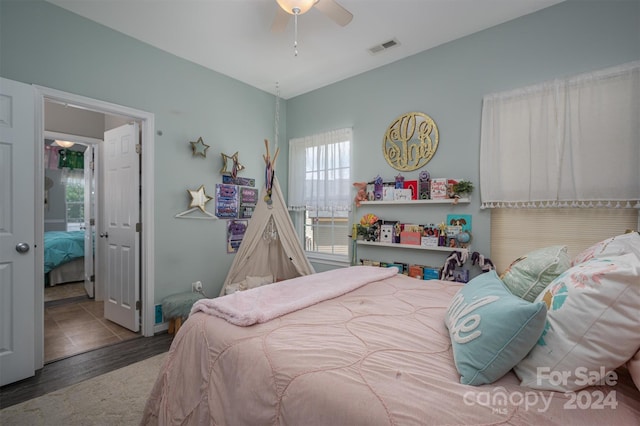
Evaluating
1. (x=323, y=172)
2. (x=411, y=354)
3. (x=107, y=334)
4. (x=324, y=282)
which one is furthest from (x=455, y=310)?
(x=107, y=334)

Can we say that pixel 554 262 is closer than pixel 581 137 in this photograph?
Yes

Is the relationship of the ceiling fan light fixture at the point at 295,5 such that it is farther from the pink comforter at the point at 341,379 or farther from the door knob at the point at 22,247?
the door knob at the point at 22,247

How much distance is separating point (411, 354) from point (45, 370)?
9.35 feet

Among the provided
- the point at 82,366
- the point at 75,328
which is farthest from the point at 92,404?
the point at 75,328

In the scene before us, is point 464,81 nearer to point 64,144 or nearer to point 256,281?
point 256,281

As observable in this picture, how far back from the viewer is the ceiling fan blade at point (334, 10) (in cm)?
199

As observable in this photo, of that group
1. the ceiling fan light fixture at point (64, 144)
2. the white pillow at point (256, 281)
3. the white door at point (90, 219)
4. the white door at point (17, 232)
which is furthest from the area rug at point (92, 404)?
the ceiling fan light fixture at point (64, 144)

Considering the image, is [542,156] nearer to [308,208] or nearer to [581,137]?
[581,137]

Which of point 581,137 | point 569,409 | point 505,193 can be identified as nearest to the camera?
point 569,409

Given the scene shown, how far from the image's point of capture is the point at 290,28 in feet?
8.92

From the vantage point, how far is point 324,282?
2.05 metres

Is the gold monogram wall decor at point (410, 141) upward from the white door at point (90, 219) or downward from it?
upward

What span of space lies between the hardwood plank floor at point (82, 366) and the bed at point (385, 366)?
3.80ft

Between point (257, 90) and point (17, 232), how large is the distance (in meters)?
2.93
